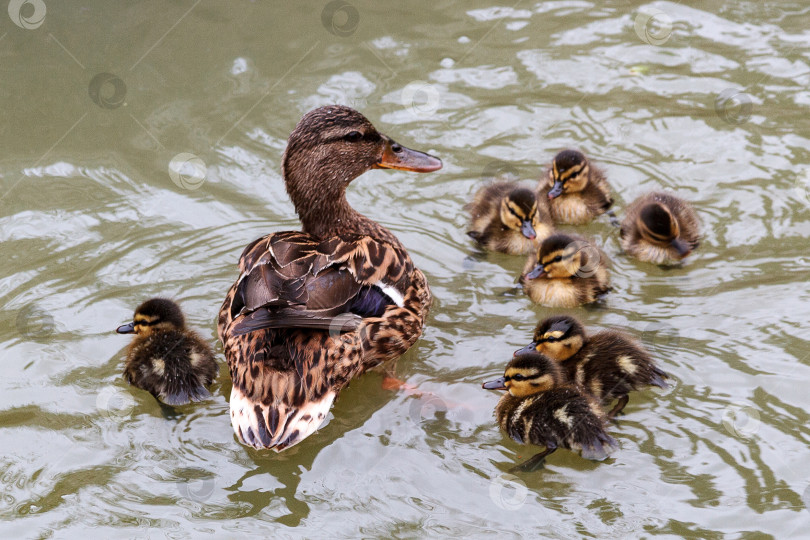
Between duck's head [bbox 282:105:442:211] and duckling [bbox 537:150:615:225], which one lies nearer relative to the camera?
duck's head [bbox 282:105:442:211]

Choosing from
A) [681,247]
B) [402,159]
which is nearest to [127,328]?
[402,159]

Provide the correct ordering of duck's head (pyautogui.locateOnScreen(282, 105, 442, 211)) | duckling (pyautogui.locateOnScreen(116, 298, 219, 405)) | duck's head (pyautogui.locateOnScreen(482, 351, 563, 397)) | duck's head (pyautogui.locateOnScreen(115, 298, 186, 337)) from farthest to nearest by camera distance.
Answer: duck's head (pyautogui.locateOnScreen(282, 105, 442, 211)), duck's head (pyautogui.locateOnScreen(115, 298, 186, 337)), duckling (pyautogui.locateOnScreen(116, 298, 219, 405)), duck's head (pyautogui.locateOnScreen(482, 351, 563, 397))

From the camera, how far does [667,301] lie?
13.9 ft

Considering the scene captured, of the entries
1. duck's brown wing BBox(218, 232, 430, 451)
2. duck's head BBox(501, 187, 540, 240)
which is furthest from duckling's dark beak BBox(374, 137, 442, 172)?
duck's brown wing BBox(218, 232, 430, 451)

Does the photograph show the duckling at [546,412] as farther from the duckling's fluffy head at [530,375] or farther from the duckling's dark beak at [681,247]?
the duckling's dark beak at [681,247]

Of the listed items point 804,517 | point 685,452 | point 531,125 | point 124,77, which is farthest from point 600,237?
point 124,77

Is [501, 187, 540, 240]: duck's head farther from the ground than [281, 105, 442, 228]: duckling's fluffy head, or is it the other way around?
[281, 105, 442, 228]: duckling's fluffy head

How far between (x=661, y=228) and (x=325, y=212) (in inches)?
62.2

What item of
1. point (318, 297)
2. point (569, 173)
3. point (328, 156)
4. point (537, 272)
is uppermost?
point (328, 156)

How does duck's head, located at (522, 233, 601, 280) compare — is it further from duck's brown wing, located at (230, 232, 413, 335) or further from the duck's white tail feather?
the duck's white tail feather

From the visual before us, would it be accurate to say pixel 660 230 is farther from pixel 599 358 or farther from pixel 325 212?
pixel 325 212

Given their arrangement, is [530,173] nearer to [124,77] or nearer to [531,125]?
[531,125]

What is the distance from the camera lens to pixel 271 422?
11.0ft

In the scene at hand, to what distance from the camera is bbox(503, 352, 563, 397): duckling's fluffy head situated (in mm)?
3486
